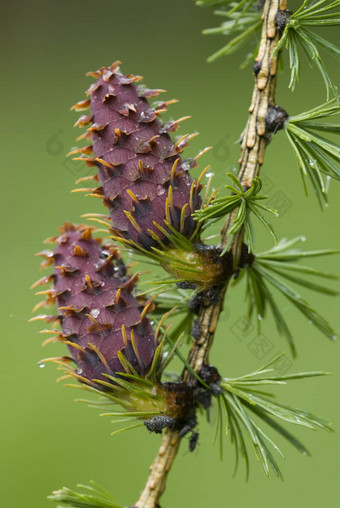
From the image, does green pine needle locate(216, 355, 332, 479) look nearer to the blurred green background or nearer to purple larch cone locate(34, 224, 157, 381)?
purple larch cone locate(34, 224, 157, 381)

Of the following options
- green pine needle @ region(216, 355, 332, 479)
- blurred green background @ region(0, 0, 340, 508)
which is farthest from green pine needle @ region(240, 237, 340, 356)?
blurred green background @ region(0, 0, 340, 508)

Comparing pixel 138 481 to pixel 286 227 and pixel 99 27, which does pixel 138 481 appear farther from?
pixel 99 27

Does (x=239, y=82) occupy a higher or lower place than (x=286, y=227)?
higher

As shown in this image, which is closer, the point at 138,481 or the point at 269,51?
the point at 269,51

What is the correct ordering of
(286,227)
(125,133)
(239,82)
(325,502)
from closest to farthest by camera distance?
(125,133) < (325,502) < (286,227) < (239,82)

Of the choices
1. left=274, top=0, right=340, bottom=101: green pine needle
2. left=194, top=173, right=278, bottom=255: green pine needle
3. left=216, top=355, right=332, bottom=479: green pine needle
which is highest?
left=274, top=0, right=340, bottom=101: green pine needle

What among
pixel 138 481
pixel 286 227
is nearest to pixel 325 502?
pixel 138 481

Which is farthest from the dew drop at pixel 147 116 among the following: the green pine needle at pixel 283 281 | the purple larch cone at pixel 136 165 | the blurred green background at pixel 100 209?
the blurred green background at pixel 100 209

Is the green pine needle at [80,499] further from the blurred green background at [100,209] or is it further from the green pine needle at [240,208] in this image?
the blurred green background at [100,209]
